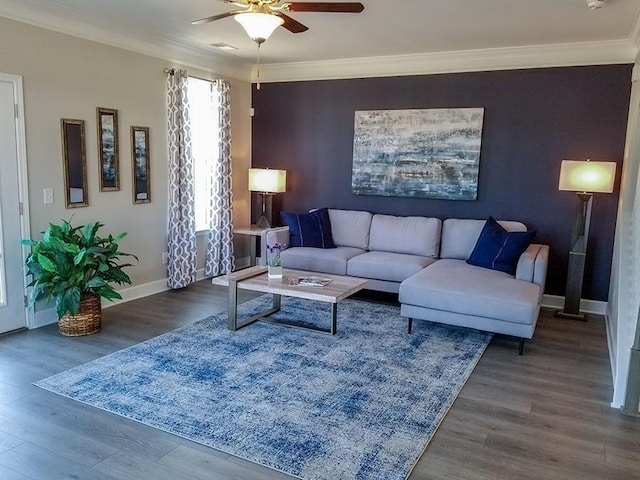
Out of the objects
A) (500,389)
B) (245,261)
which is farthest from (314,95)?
(500,389)

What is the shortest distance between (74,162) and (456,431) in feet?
12.7

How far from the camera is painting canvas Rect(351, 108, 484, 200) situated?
18.0 ft

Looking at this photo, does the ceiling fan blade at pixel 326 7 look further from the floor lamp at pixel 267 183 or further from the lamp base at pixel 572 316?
the lamp base at pixel 572 316

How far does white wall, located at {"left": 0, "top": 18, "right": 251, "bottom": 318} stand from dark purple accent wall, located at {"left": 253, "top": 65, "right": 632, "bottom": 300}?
1.78m

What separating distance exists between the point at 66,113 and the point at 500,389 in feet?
13.8

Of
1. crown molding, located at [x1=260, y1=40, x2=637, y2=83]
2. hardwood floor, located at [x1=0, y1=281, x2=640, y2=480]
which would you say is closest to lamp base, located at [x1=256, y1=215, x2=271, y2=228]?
crown molding, located at [x1=260, y1=40, x2=637, y2=83]

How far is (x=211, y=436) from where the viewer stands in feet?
8.69

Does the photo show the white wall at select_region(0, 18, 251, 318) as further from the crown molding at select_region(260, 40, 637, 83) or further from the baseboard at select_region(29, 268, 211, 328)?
the crown molding at select_region(260, 40, 637, 83)

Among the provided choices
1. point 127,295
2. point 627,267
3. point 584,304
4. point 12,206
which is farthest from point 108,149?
point 584,304

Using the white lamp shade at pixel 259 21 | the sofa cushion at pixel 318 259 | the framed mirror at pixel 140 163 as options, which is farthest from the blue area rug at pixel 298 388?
the white lamp shade at pixel 259 21

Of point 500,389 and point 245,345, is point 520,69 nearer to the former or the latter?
point 500,389

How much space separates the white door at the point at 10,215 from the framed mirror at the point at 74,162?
0.41 metres

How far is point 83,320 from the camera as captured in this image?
13.4ft

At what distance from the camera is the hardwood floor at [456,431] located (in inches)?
94.2
